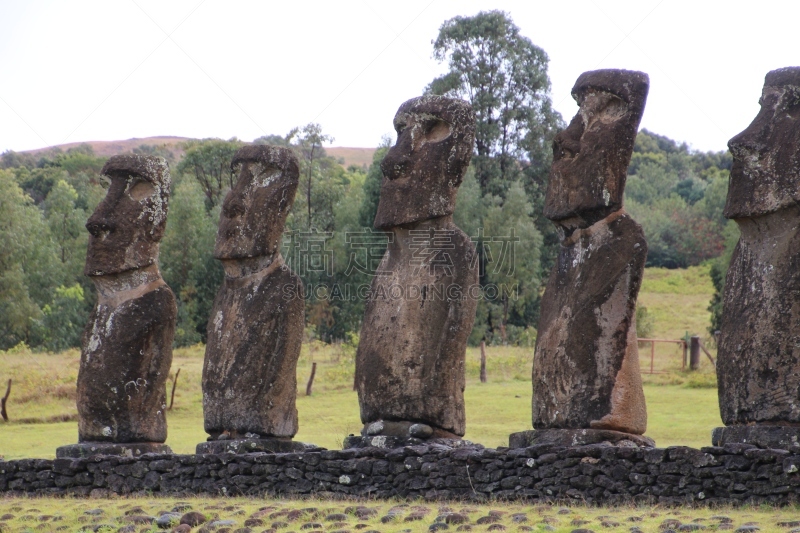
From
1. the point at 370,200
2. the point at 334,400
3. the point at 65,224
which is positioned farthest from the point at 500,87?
the point at 65,224

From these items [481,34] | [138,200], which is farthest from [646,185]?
[138,200]

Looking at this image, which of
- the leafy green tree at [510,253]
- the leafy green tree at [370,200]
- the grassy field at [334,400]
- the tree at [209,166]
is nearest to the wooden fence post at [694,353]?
the grassy field at [334,400]

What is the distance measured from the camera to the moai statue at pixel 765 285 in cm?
1134

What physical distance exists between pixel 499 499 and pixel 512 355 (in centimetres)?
2011

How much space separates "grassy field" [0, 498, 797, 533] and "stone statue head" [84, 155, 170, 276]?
329 cm

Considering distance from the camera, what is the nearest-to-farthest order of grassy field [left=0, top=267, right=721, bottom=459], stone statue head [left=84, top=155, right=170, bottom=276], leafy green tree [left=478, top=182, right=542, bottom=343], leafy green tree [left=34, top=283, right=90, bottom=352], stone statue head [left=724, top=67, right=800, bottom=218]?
stone statue head [left=724, top=67, right=800, bottom=218] → stone statue head [left=84, top=155, right=170, bottom=276] → grassy field [left=0, top=267, right=721, bottom=459] → leafy green tree [left=478, top=182, right=542, bottom=343] → leafy green tree [left=34, top=283, right=90, bottom=352]

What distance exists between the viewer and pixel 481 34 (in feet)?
122

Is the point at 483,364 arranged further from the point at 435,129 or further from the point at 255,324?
the point at 435,129

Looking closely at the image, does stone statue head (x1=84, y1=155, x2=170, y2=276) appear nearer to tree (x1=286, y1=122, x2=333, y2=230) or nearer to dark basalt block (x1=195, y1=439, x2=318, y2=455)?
dark basalt block (x1=195, y1=439, x2=318, y2=455)

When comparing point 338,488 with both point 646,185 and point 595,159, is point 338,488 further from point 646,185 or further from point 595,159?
point 646,185

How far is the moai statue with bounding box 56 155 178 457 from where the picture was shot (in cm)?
1492

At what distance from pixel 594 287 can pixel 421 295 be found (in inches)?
81.4

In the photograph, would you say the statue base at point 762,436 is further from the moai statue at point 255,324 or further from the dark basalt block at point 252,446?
the moai statue at point 255,324

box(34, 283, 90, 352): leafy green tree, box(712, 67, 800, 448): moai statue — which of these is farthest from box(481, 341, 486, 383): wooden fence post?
box(712, 67, 800, 448): moai statue
